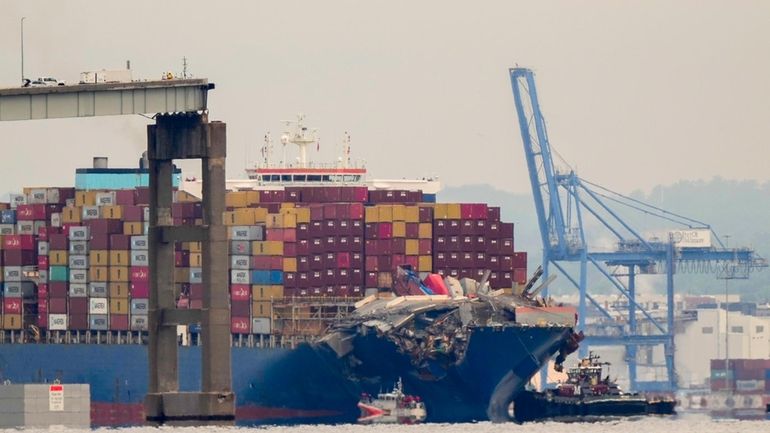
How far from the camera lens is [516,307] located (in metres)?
116

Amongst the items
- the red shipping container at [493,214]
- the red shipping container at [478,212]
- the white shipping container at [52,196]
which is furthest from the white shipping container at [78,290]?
the red shipping container at [493,214]

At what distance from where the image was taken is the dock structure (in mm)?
87000

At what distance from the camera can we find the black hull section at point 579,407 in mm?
115312

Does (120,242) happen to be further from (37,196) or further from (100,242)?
(37,196)

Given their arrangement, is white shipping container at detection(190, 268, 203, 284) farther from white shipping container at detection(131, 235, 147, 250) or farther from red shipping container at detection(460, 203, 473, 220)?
red shipping container at detection(460, 203, 473, 220)

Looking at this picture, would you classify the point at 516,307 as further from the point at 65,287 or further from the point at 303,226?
the point at 65,287

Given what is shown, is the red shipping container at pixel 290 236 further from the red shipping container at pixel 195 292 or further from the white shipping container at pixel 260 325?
the red shipping container at pixel 195 292

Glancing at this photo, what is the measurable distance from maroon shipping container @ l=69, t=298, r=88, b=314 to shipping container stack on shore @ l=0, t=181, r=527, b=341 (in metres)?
0.06

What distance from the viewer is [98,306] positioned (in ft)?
433

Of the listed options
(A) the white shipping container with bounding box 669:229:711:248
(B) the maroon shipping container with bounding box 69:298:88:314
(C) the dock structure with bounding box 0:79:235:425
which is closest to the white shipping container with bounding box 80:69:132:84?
(C) the dock structure with bounding box 0:79:235:425

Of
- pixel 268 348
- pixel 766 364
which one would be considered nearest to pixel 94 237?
pixel 268 348

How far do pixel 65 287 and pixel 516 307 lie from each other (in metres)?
29.6

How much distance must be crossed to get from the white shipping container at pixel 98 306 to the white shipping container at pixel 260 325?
915 cm

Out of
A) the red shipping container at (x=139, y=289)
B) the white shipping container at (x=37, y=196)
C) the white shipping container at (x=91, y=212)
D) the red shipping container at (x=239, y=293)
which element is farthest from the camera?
the white shipping container at (x=37, y=196)
